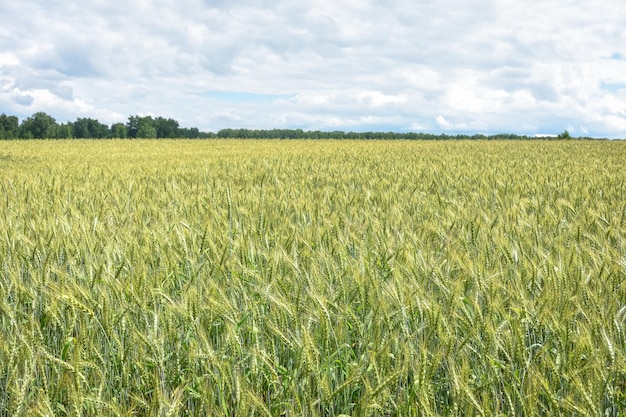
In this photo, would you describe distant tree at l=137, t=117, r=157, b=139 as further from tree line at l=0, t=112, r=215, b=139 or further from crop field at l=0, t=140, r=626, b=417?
crop field at l=0, t=140, r=626, b=417

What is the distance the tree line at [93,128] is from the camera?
58.9 metres

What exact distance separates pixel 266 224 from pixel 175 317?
5.34ft

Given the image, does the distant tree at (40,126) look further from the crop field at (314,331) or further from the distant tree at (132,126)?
the crop field at (314,331)

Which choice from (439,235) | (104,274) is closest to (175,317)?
(104,274)

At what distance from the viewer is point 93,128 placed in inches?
2515


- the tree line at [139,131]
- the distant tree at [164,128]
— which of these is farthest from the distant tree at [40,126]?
the distant tree at [164,128]

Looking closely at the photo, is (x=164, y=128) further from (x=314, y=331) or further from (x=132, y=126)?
(x=314, y=331)

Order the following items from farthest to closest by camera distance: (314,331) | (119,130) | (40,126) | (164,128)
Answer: (164,128)
(119,130)
(40,126)
(314,331)

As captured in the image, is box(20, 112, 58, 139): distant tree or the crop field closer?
the crop field

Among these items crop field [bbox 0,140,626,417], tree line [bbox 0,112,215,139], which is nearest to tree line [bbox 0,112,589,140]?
tree line [bbox 0,112,215,139]

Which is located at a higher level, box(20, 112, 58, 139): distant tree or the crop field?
box(20, 112, 58, 139): distant tree

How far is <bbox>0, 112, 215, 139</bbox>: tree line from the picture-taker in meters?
58.9

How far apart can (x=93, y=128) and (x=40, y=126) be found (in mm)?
6299

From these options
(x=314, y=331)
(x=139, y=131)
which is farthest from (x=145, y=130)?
(x=314, y=331)
